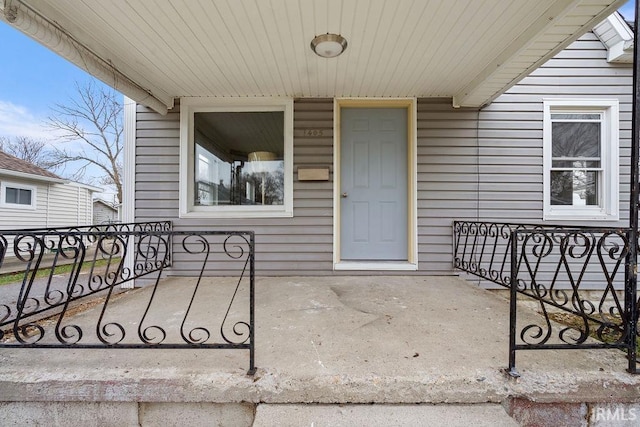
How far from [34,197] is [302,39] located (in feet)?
37.2

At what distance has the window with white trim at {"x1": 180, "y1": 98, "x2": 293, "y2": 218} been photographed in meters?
3.59

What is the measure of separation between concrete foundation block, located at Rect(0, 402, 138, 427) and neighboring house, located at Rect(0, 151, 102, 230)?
28.9ft

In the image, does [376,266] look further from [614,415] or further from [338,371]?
[614,415]

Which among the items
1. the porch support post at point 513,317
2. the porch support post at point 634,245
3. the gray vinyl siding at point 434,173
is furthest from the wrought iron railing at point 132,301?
the porch support post at point 634,245

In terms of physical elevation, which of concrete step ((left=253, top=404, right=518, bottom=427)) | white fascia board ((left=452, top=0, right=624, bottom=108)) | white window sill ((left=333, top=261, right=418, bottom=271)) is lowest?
concrete step ((left=253, top=404, right=518, bottom=427))

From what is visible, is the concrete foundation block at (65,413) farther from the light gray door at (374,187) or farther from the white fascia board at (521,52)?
the white fascia board at (521,52)

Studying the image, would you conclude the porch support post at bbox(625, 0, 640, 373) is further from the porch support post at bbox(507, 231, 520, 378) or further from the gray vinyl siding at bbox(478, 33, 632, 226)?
the gray vinyl siding at bbox(478, 33, 632, 226)

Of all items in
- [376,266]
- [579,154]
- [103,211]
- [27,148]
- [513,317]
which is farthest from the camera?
[103,211]

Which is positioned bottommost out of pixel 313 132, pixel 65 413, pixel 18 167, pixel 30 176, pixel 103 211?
pixel 65 413

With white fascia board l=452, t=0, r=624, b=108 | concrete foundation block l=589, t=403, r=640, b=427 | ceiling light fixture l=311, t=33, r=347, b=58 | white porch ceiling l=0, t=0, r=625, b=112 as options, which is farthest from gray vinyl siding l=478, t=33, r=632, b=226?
concrete foundation block l=589, t=403, r=640, b=427

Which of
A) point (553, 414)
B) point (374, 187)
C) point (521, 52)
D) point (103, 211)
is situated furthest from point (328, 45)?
point (103, 211)

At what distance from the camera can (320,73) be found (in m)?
3.01

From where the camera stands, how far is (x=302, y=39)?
2.42 meters

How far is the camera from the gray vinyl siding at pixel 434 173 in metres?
3.57
